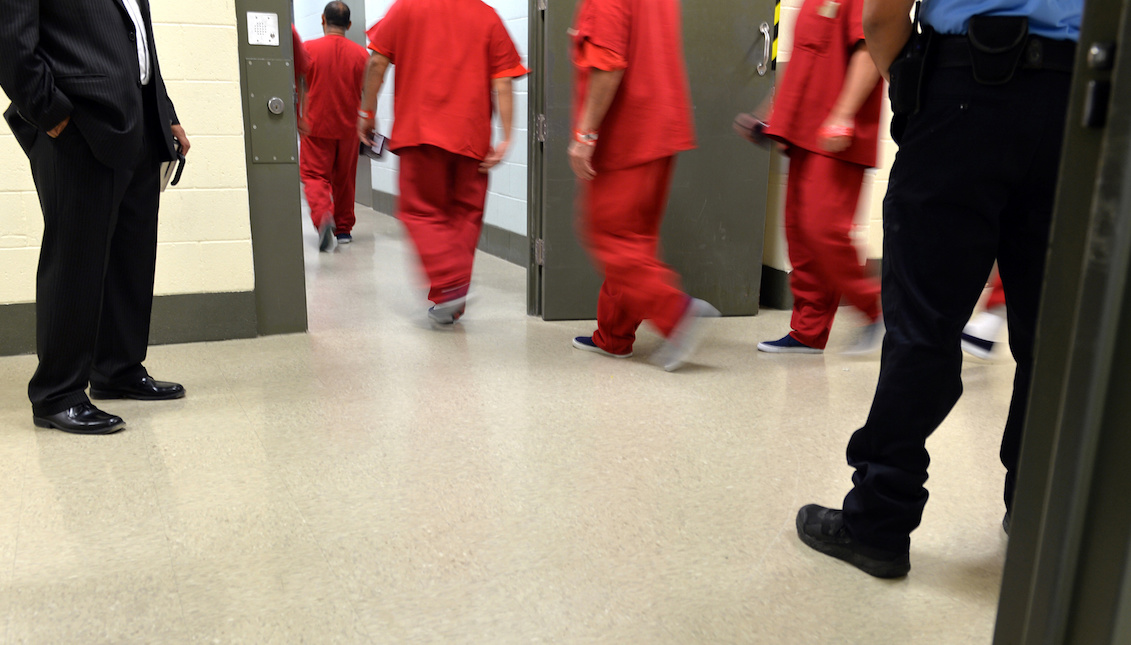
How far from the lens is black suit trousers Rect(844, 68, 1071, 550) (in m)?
1.27

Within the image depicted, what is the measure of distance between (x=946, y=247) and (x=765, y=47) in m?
2.21

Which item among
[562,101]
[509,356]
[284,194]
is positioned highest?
[562,101]

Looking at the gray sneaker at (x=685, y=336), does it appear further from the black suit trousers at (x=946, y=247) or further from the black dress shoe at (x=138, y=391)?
the black dress shoe at (x=138, y=391)

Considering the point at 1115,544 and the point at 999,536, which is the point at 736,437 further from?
the point at 1115,544

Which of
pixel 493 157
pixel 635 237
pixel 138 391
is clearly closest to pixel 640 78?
pixel 635 237

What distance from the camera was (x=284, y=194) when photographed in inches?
121

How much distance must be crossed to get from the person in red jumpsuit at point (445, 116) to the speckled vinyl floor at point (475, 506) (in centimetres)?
55

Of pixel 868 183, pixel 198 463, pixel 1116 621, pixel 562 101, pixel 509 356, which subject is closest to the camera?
pixel 1116 621

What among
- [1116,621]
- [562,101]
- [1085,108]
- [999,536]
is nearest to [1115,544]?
[1116,621]

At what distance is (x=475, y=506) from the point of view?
5.85 ft

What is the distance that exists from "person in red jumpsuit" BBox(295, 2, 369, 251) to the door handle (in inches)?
106

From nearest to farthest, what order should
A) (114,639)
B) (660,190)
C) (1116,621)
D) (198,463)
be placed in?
1. (1116,621)
2. (114,639)
3. (198,463)
4. (660,190)

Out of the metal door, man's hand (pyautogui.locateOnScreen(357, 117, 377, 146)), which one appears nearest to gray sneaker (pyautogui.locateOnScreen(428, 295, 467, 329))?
the metal door

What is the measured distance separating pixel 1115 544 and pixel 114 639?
133 centimetres
